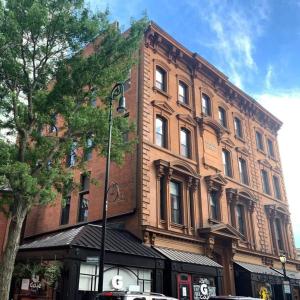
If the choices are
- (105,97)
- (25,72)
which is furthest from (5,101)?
(105,97)

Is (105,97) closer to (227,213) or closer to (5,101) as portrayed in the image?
(5,101)

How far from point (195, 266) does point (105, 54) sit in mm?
11007

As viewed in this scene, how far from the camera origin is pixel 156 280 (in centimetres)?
1634

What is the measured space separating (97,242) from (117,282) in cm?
185

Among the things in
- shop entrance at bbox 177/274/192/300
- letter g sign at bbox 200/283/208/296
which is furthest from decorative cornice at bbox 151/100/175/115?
letter g sign at bbox 200/283/208/296

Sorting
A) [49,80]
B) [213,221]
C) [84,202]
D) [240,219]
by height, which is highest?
[49,80]

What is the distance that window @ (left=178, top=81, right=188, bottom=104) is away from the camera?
81.1 feet

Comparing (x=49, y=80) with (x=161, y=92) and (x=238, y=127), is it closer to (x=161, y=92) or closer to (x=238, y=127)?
(x=161, y=92)

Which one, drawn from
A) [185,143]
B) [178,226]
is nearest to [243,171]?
[185,143]

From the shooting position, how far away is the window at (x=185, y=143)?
23.0 meters

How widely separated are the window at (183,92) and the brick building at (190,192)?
2.8 inches

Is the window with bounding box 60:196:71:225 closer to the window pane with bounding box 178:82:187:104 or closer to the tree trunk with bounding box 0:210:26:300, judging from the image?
the window pane with bounding box 178:82:187:104

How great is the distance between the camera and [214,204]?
926 inches

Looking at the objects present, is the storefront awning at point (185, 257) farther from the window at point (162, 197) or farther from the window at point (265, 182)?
the window at point (265, 182)
